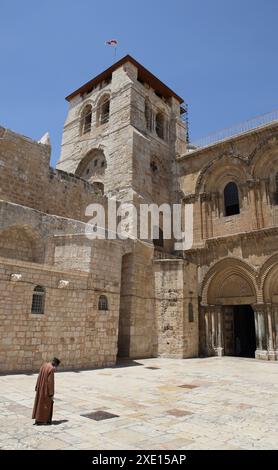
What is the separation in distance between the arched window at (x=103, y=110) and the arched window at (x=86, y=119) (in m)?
1.36

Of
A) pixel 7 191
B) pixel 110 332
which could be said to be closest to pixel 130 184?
pixel 7 191

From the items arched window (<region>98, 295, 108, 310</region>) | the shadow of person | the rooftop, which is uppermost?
the rooftop

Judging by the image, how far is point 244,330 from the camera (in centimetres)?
1906

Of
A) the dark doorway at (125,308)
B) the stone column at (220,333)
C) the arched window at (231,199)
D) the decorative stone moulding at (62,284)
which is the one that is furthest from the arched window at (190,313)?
the decorative stone moulding at (62,284)

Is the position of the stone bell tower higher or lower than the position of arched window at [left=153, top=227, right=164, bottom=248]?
higher

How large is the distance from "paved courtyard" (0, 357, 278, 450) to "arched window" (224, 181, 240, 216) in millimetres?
8793

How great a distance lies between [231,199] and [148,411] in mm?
13409

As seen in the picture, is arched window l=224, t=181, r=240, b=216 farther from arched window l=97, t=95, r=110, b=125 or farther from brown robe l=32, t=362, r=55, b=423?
brown robe l=32, t=362, r=55, b=423

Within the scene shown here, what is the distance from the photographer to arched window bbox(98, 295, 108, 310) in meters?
11.9

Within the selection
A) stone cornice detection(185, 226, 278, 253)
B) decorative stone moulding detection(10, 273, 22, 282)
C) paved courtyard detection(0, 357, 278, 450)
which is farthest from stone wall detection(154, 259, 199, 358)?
decorative stone moulding detection(10, 273, 22, 282)

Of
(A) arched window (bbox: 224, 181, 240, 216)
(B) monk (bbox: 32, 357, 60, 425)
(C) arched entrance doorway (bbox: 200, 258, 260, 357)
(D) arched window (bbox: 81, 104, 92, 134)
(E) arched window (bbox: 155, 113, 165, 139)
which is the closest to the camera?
(B) monk (bbox: 32, 357, 60, 425)
